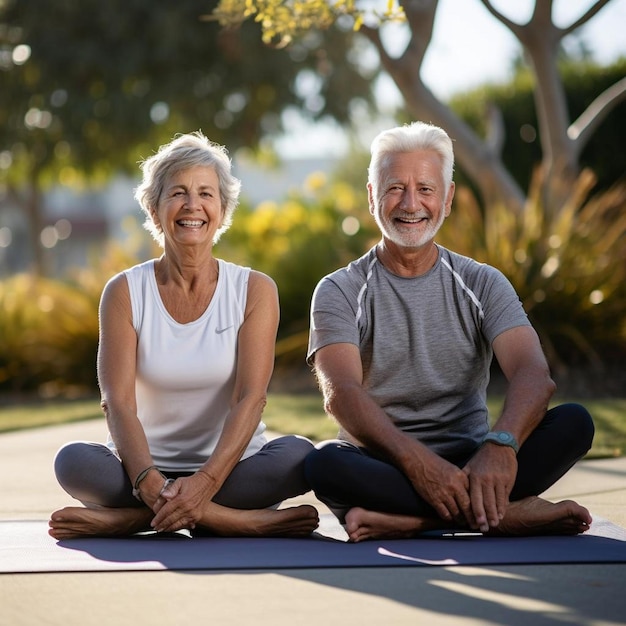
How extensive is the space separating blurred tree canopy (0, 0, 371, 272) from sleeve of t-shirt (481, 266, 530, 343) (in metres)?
12.2

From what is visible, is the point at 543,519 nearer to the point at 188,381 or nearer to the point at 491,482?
the point at 491,482

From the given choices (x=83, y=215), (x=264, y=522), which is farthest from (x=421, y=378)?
(x=83, y=215)

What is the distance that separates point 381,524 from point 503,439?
47 cm

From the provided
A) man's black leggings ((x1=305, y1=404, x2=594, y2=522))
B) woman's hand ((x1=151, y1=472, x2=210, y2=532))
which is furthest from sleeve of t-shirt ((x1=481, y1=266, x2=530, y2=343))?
woman's hand ((x1=151, y1=472, x2=210, y2=532))

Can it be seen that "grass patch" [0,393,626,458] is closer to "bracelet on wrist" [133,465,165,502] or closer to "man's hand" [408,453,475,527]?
"man's hand" [408,453,475,527]

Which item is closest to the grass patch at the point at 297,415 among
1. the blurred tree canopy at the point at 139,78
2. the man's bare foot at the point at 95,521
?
the man's bare foot at the point at 95,521

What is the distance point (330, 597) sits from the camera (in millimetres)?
3115

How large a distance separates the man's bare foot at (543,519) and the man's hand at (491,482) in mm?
98

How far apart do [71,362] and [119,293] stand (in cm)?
700

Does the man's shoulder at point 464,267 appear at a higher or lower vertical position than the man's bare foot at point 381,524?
higher

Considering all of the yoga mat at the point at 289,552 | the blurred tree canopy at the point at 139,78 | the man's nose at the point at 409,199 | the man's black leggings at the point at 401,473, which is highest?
the blurred tree canopy at the point at 139,78

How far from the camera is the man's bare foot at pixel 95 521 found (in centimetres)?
397

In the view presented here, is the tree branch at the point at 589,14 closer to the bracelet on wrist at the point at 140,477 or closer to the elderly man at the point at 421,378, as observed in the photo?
the elderly man at the point at 421,378

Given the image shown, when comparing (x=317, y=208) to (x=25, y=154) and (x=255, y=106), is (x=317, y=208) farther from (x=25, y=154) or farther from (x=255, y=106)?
(x=25, y=154)
